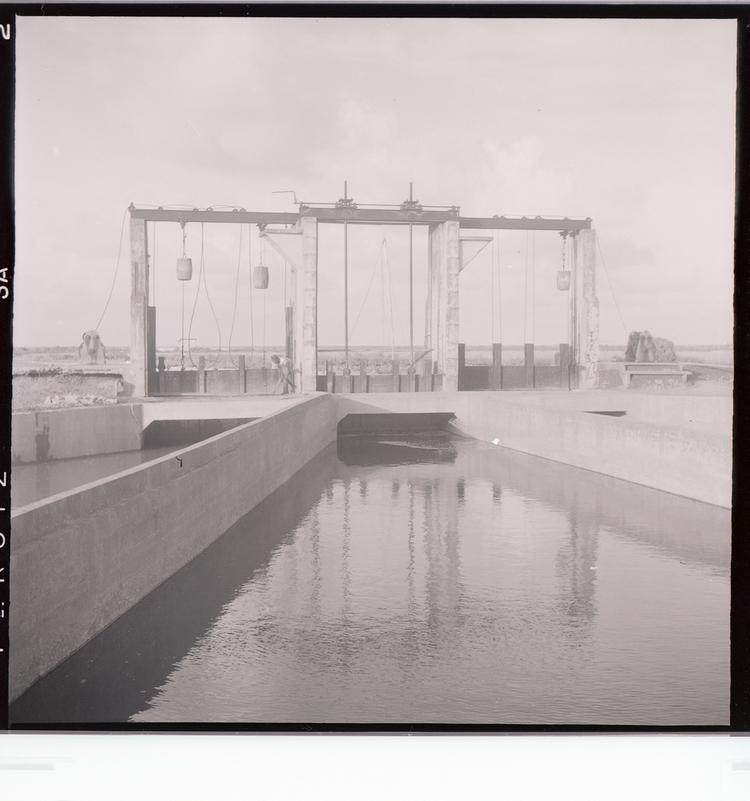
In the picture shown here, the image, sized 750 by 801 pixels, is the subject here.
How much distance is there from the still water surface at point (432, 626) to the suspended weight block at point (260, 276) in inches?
294

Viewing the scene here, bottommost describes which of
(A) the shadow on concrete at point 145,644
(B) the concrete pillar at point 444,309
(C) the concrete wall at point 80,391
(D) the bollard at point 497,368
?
(A) the shadow on concrete at point 145,644

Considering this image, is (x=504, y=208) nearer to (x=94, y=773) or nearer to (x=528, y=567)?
(x=528, y=567)

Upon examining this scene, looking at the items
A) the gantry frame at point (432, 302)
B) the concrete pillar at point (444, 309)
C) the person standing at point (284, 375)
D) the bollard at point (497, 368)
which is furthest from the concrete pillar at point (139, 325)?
the bollard at point (497, 368)

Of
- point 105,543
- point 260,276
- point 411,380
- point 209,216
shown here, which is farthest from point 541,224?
point 411,380

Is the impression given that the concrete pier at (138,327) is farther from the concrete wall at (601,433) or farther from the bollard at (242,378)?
the concrete wall at (601,433)

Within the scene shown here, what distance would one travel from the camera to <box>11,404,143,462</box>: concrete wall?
13906 millimetres

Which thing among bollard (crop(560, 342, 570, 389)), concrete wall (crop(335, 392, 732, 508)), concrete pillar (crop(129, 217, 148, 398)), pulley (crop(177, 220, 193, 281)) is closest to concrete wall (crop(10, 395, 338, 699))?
concrete wall (crop(335, 392, 732, 508))

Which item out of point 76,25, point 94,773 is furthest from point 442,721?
point 76,25

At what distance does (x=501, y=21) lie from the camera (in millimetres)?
5625

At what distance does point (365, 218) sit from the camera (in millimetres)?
12531

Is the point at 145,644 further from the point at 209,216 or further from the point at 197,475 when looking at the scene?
the point at 209,216

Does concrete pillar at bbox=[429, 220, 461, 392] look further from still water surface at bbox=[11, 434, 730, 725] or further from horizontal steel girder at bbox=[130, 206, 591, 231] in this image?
still water surface at bbox=[11, 434, 730, 725]

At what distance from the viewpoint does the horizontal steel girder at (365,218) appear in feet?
29.0

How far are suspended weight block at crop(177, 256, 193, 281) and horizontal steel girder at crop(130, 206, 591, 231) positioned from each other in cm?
118
